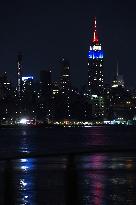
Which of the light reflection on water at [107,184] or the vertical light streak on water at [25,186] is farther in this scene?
the vertical light streak on water at [25,186]

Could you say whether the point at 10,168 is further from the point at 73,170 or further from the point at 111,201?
the point at 111,201

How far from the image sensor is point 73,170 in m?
12.7

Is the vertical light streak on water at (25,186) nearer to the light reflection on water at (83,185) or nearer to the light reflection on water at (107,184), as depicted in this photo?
the light reflection on water at (83,185)

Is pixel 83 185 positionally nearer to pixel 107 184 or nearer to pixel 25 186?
pixel 107 184

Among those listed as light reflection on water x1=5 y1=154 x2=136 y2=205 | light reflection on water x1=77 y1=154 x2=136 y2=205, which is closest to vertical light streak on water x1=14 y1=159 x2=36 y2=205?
light reflection on water x1=5 y1=154 x2=136 y2=205

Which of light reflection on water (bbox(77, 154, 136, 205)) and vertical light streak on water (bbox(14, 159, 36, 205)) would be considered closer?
light reflection on water (bbox(77, 154, 136, 205))

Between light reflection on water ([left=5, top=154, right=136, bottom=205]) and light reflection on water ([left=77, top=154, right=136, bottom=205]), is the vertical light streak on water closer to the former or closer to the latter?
light reflection on water ([left=5, top=154, right=136, bottom=205])

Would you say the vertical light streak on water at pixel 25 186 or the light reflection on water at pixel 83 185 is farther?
the vertical light streak on water at pixel 25 186

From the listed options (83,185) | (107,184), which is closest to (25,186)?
(83,185)

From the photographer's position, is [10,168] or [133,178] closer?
[10,168]

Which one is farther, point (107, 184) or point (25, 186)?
point (107, 184)

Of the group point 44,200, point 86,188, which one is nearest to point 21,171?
point 86,188

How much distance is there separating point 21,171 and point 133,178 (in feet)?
23.7

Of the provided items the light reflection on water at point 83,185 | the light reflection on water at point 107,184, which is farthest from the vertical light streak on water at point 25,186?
the light reflection on water at point 107,184
